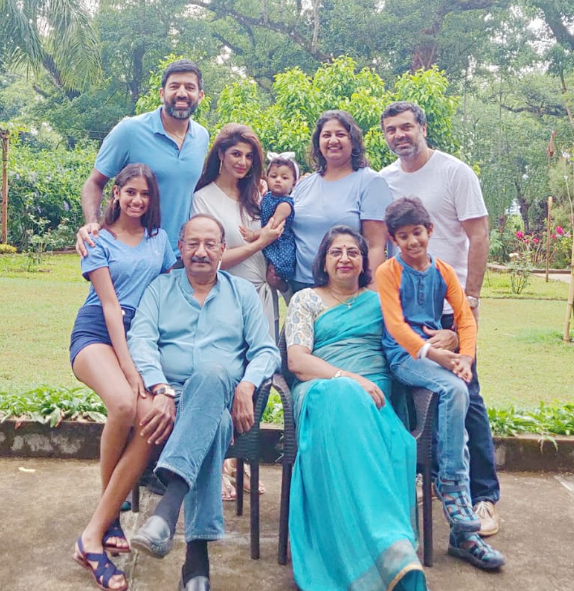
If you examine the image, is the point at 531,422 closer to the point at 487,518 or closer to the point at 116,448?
the point at 487,518

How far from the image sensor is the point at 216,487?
8.79 ft

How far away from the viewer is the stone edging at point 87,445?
386cm

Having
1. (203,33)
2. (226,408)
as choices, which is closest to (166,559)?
(226,408)

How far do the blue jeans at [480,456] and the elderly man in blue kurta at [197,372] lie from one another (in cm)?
96

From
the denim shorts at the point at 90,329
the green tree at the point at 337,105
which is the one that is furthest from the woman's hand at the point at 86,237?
the green tree at the point at 337,105

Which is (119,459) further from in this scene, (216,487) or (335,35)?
(335,35)

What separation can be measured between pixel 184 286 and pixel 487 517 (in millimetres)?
1711

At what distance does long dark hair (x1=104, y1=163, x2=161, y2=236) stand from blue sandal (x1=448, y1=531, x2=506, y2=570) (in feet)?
6.16

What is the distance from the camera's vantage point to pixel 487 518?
317 cm

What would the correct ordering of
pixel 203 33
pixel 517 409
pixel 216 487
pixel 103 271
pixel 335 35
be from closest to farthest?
pixel 216 487
pixel 103 271
pixel 517 409
pixel 335 35
pixel 203 33

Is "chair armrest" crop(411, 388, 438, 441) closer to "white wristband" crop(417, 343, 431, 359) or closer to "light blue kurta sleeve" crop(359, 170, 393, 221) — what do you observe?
"white wristband" crop(417, 343, 431, 359)

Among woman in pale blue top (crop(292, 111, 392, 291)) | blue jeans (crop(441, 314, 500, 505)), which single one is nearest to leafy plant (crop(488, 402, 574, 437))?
blue jeans (crop(441, 314, 500, 505))

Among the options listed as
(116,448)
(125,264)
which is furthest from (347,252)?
(116,448)

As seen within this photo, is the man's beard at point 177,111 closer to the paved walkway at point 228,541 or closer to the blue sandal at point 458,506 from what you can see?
the paved walkway at point 228,541
